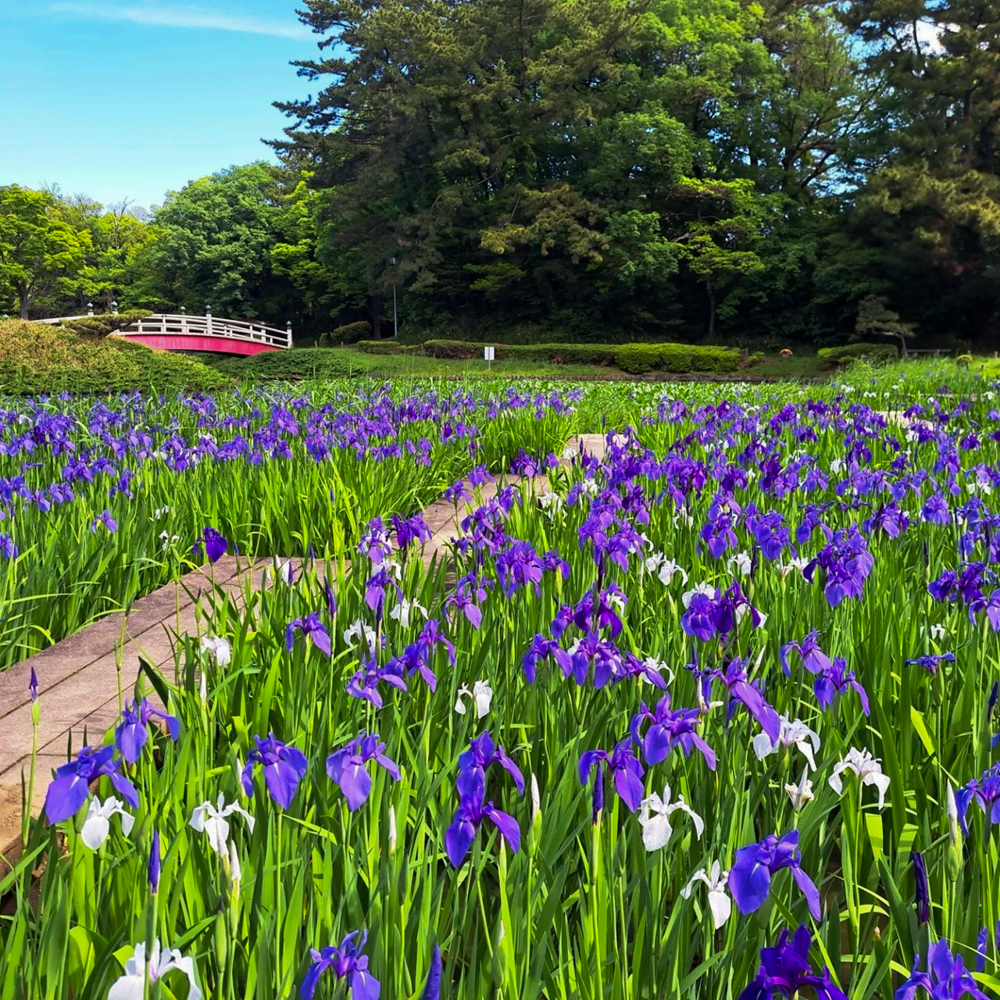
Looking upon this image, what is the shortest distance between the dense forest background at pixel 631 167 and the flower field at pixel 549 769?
31145 millimetres

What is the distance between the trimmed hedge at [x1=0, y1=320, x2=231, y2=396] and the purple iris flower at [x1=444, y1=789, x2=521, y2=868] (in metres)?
9.68

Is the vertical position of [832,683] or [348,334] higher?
[348,334]

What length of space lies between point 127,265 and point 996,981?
6557 centimetres

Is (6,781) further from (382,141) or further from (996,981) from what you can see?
(382,141)

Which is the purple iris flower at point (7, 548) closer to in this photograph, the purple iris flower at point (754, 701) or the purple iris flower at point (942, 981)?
the purple iris flower at point (754, 701)

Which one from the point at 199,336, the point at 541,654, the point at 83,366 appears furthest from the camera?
the point at 199,336

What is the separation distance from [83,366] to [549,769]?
12068 mm

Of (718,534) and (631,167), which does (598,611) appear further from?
(631,167)

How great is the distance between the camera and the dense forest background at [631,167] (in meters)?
32.9

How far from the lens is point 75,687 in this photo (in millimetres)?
2400

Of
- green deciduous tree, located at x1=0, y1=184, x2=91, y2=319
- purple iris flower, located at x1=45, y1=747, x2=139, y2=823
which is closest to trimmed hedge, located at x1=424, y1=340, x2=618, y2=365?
green deciduous tree, located at x1=0, y1=184, x2=91, y2=319

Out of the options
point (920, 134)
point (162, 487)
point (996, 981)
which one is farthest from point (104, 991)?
point (920, 134)

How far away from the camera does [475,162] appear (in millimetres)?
36656

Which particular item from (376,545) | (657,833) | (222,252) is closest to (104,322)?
(222,252)
